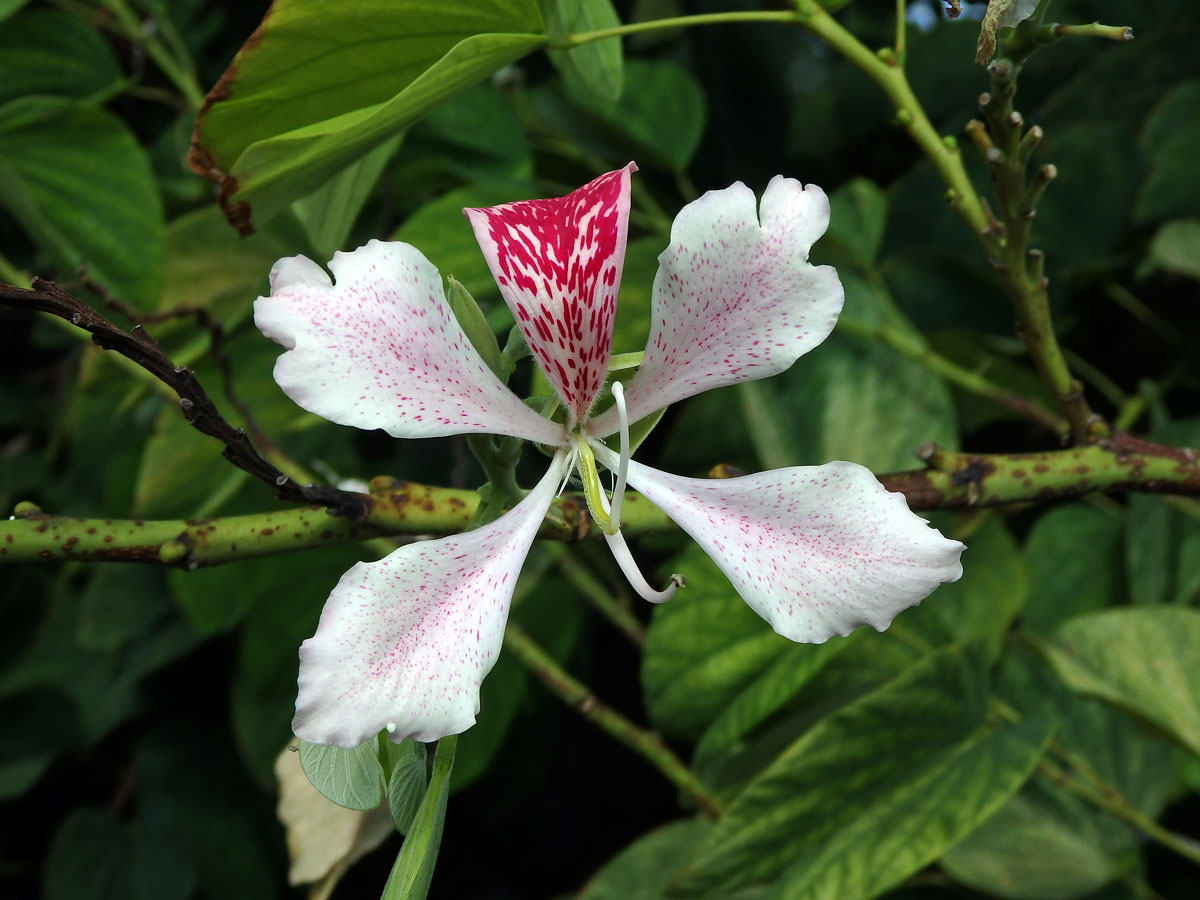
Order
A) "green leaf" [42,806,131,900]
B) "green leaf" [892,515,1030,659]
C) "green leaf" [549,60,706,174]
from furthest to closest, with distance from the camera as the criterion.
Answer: "green leaf" [42,806,131,900], "green leaf" [549,60,706,174], "green leaf" [892,515,1030,659]

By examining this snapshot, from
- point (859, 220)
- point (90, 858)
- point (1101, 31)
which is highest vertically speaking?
point (1101, 31)

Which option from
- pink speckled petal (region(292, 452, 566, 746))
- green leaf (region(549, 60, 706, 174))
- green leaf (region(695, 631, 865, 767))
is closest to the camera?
pink speckled petal (region(292, 452, 566, 746))

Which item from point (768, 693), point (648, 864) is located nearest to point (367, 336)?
point (768, 693)

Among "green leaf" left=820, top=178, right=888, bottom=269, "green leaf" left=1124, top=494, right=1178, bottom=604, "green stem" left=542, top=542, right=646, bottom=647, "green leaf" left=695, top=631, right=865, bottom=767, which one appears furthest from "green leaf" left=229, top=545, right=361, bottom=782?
"green leaf" left=1124, top=494, right=1178, bottom=604

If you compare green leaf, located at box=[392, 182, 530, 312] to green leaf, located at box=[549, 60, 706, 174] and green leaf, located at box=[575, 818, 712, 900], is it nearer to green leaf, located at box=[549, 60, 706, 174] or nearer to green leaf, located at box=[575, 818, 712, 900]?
green leaf, located at box=[549, 60, 706, 174]

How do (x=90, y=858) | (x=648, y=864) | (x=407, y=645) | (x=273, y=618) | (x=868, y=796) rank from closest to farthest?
(x=407, y=645) → (x=868, y=796) → (x=648, y=864) → (x=273, y=618) → (x=90, y=858)

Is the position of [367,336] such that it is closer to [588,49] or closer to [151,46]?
[588,49]
